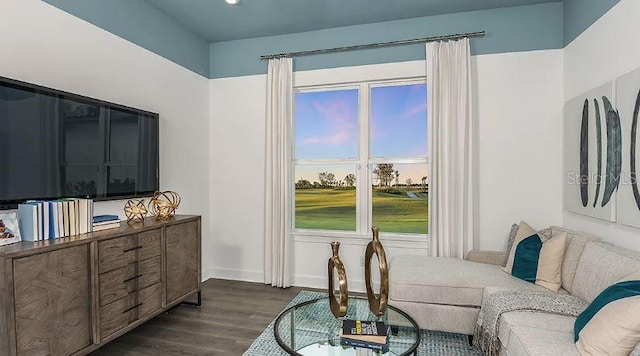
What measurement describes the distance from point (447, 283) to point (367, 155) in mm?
1672

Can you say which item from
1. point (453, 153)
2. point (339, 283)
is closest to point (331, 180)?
point (453, 153)

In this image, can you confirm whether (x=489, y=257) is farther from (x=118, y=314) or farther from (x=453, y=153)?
(x=118, y=314)

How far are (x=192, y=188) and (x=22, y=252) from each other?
86.0 inches

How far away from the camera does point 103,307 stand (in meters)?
2.20

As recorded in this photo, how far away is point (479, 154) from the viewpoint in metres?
3.46

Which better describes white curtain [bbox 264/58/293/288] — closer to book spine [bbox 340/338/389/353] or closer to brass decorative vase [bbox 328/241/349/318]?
brass decorative vase [bbox 328/241/349/318]

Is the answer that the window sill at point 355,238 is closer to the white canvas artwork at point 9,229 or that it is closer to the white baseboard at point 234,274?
the white baseboard at point 234,274

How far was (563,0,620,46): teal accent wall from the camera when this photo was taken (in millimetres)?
2615

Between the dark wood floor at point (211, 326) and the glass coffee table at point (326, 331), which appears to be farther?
the dark wood floor at point (211, 326)

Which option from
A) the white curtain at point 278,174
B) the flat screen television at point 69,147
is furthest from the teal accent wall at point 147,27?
the white curtain at point 278,174

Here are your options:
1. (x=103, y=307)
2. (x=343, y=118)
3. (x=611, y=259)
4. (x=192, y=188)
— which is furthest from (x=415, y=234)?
(x=103, y=307)

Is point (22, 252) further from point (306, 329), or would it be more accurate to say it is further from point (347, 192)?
point (347, 192)

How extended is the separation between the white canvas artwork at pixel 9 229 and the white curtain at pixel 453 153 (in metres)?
3.19

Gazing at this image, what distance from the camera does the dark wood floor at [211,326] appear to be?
2469mm
